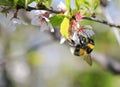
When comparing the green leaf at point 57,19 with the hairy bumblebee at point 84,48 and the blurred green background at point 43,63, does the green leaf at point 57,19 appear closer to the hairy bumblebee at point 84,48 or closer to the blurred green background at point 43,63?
the hairy bumblebee at point 84,48

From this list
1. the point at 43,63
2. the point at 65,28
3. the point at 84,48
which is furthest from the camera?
the point at 43,63

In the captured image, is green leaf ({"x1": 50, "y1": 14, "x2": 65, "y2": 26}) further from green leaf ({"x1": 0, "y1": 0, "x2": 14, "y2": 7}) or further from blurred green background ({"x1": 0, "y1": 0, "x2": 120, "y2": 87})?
blurred green background ({"x1": 0, "y1": 0, "x2": 120, "y2": 87})

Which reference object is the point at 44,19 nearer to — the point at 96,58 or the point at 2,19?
the point at 2,19

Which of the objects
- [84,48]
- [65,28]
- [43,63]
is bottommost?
[43,63]

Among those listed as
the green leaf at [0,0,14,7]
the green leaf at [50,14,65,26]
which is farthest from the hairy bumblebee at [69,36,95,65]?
the green leaf at [0,0,14,7]

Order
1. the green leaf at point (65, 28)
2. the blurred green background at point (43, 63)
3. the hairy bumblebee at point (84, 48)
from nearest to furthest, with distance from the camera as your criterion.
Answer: the green leaf at point (65, 28) → the hairy bumblebee at point (84, 48) → the blurred green background at point (43, 63)

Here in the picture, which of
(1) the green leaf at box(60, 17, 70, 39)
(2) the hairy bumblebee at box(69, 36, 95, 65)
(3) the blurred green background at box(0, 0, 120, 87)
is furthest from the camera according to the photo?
(3) the blurred green background at box(0, 0, 120, 87)

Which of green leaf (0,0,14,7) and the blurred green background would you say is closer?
green leaf (0,0,14,7)

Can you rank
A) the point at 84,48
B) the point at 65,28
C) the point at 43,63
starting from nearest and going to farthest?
the point at 65,28
the point at 84,48
the point at 43,63

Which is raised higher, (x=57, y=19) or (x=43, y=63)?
(x=57, y=19)

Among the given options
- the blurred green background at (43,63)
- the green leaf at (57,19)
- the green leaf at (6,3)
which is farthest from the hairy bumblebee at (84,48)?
the blurred green background at (43,63)

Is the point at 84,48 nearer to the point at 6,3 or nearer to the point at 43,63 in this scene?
the point at 6,3

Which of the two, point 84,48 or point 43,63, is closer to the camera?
point 84,48

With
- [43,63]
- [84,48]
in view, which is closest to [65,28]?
[84,48]
